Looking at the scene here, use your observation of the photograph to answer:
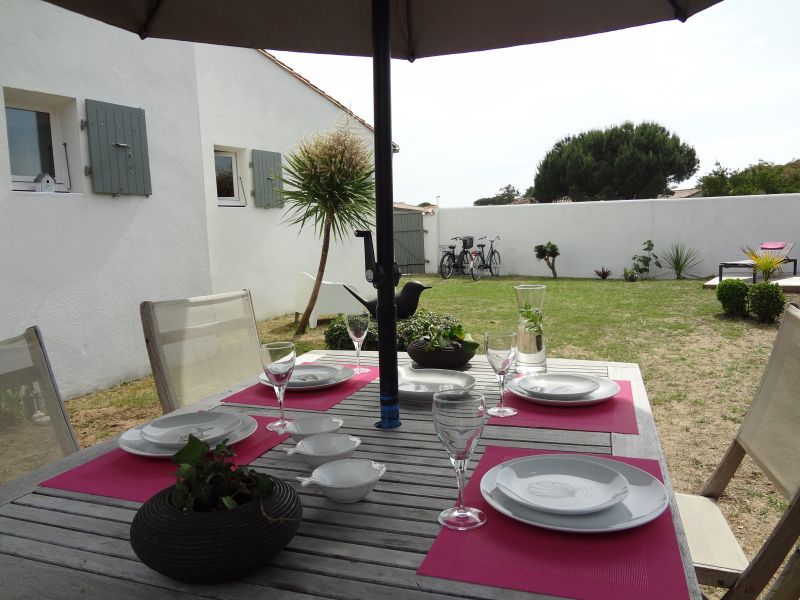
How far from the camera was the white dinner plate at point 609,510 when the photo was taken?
30.7 inches

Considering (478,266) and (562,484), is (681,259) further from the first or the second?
(562,484)

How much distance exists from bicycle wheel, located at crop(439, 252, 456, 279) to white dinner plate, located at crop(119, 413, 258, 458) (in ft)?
36.0

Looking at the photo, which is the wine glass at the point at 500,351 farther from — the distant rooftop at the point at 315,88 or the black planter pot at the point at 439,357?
the distant rooftop at the point at 315,88

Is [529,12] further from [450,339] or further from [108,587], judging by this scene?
[108,587]

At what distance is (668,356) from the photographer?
4.88 m

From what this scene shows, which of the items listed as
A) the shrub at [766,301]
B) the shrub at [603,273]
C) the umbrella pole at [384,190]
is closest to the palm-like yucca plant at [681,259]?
the shrub at [603,273]

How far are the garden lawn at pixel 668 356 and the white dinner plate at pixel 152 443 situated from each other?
1.71 meters

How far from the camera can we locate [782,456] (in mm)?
1280

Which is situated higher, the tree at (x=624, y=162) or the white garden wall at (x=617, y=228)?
the tree at (x=624, y=162)

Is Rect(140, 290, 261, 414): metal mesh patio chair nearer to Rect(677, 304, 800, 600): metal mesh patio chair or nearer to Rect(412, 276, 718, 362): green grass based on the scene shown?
Rect(677, 304, 800, 600): metal mesh patio chair

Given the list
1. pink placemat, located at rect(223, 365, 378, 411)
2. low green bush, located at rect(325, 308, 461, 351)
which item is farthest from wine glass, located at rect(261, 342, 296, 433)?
low green bush, located at rect(325, 308, 461, 351)

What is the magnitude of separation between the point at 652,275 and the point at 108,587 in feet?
38.8

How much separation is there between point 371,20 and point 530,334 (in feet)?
3.57

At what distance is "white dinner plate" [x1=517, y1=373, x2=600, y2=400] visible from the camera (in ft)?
4.57
